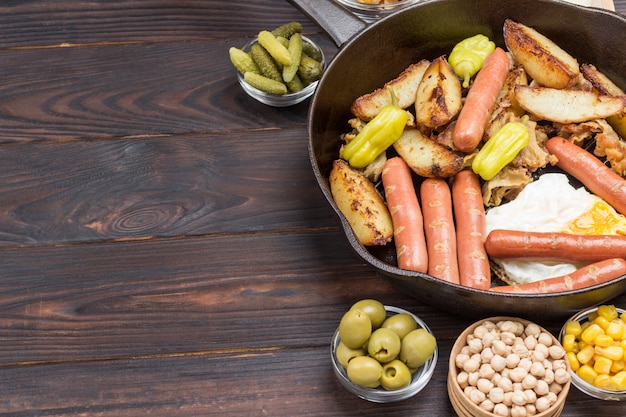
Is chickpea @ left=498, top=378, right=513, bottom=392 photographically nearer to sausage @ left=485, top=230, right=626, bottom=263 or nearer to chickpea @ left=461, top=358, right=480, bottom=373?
chickpea @ left=461, top=358, right=480, bottom=373

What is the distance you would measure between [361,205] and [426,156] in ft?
0.90

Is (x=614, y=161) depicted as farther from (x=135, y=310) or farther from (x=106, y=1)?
(x=106, y=1)

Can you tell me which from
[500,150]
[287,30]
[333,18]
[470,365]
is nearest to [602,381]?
[470,365]

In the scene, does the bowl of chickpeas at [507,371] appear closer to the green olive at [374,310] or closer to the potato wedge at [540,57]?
the green olive at [374,310]

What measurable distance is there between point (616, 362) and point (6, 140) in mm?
2082

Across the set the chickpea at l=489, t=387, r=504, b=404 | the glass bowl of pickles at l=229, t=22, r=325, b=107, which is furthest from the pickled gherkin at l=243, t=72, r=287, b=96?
the chickpea at l=489, t=387, r=504, b=404

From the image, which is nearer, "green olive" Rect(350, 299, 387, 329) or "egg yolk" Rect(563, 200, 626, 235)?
"green olive" Rect(350, 299, 387, 329)

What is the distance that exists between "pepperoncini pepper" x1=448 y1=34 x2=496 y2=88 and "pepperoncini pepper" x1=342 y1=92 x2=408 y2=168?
310 mm

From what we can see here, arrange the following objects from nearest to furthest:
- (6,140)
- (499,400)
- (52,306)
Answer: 1. (499,400)
2. (52,306)
3. (6,140)

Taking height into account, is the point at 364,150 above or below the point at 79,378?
above

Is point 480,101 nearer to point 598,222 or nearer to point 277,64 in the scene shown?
point 598,222

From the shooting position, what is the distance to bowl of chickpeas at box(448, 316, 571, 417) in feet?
6.70

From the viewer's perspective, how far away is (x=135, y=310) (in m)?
2.46

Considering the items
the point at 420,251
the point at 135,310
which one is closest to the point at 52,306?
the point at 135,310
